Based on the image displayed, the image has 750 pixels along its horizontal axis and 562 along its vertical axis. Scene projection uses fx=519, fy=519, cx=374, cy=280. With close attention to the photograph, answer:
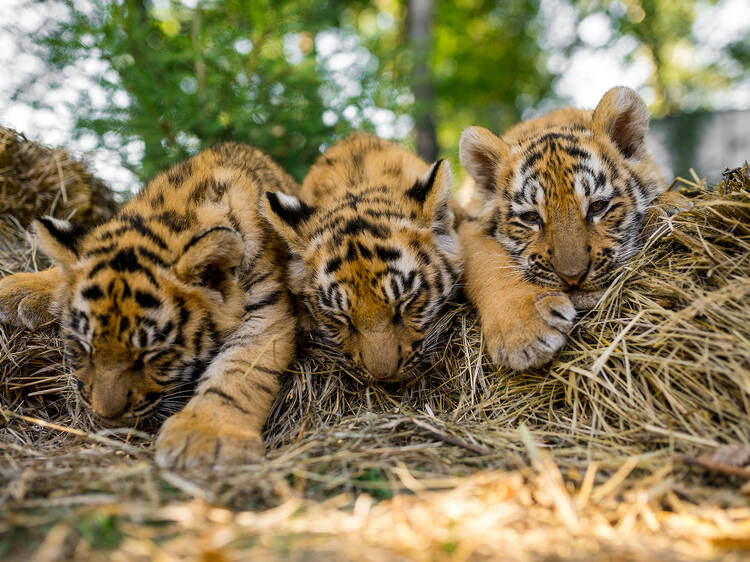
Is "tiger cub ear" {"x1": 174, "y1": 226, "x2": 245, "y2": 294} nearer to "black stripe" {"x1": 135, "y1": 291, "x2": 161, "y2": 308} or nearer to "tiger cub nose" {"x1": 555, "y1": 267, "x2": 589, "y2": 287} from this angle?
"black stripe" {"x1": 135, "y1": 291, "x2": 161, "y2": 308}

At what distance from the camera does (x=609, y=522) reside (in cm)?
182

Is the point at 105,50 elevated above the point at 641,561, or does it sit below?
above

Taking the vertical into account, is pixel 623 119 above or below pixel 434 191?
above

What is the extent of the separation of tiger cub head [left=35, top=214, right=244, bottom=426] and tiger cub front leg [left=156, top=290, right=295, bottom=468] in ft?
0.47

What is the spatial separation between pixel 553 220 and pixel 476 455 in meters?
1.50

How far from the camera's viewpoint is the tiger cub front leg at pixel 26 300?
3309 mm

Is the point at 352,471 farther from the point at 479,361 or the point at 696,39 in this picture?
the point at 696,39

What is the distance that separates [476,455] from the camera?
7.73 feet

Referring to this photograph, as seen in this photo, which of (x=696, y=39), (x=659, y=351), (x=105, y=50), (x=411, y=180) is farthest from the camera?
(x=696, y=39)

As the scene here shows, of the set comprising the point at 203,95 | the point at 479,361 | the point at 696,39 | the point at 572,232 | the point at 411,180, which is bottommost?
the point at 479,361

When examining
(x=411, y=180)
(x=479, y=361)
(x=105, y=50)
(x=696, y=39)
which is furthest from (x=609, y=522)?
(x=696, y=39)

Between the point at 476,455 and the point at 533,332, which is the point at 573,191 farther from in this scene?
the point at 476,455

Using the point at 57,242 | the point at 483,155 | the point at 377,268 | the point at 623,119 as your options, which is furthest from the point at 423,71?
the point at 57,242

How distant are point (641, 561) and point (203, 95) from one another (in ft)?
16.6
